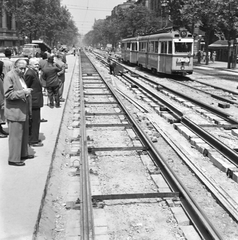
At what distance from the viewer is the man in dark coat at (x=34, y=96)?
7523 mm

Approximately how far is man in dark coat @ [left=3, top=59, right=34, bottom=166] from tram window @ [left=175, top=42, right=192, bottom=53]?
17597 mm

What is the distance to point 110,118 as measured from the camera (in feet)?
39.5

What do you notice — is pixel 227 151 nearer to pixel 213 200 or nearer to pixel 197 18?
pixel 213 200

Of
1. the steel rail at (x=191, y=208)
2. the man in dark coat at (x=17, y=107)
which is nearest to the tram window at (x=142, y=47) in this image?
the steel rail at (x=191, y=208)

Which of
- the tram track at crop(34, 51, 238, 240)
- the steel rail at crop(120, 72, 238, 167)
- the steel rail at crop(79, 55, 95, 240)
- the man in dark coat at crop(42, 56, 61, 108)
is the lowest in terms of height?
the tram track at crop(34, 51, 238, 240)

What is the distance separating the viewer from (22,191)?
18.2 feet

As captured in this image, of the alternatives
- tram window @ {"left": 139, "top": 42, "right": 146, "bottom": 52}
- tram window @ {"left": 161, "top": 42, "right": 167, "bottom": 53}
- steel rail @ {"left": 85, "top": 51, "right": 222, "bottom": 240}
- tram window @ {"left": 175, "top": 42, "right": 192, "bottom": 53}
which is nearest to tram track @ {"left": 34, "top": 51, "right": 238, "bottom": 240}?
steel rail @ {"left": 85, "top": 51, "right": 222, "bottom": 240}

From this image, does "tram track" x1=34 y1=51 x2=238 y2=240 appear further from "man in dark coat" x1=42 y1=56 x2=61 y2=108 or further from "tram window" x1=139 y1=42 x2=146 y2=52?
"tram window" x1=139 y1=42 x2=146 y2=52

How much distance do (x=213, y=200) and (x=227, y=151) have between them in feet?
7.93

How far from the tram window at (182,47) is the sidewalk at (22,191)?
15945 mm

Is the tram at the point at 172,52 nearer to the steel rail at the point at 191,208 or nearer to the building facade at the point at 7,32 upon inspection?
the steel rail at the point at 191,208

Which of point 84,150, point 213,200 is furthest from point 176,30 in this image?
point 213,200

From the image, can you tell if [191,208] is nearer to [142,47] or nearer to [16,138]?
[16,138]

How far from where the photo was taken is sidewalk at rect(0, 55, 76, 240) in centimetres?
438
